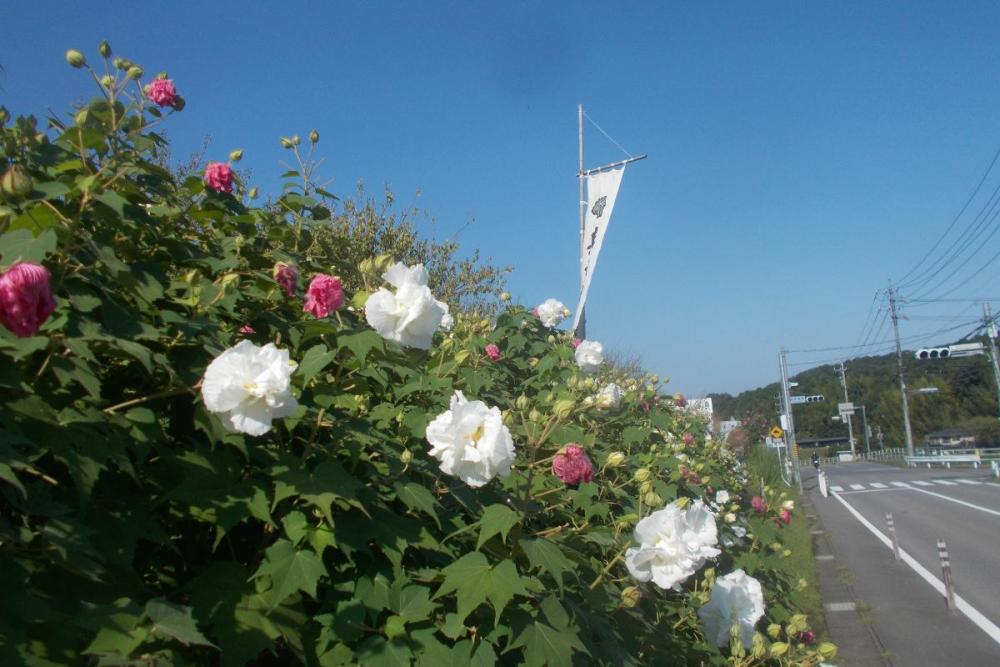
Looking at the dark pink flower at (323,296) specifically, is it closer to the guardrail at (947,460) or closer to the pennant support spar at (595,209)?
the pennant support spar at (595,209)

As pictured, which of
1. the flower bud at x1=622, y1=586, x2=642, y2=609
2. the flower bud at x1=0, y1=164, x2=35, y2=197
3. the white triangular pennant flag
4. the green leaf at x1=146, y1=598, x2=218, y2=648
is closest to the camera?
the green leaf at x1=146, y1=598, x2=218, y2=648

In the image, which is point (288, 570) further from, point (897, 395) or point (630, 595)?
point (897, 395)

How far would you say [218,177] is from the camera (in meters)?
2.10

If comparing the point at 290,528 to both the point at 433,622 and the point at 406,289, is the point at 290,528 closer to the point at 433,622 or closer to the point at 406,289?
the point at 433,622

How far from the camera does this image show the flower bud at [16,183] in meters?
1.35

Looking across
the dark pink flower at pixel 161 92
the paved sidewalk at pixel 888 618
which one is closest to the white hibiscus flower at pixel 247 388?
the dark pink flower at pixel 161 92

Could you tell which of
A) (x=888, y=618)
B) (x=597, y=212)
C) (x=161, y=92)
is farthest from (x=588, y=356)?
(x=888, y=618)

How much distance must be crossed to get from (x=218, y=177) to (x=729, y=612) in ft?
7.19

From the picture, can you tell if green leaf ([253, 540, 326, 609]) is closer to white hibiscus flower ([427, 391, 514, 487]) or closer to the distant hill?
white hibiscus flower ([427, 391, 514, 487])

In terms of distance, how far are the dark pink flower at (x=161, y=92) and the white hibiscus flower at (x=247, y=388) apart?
3.59ft

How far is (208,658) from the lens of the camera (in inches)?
51.5

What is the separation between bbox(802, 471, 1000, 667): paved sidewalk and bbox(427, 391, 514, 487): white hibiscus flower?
675 cm

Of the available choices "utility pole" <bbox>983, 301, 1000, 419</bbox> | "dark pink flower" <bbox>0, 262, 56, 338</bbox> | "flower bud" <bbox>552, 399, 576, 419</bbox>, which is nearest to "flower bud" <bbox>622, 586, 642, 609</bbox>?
"flower bud" <bbox>552, 399, 576, 419</bbox>

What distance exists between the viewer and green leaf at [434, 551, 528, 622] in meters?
1.43
